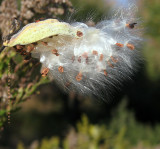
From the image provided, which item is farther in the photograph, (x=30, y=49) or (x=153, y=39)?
(x=153, y=39)

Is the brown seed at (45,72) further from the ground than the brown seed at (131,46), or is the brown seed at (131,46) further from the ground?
the brown seed at (131,46)

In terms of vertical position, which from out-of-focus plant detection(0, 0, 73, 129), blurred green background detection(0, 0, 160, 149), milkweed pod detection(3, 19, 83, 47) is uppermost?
milkweed pod detection(3, 19, 83, 47)

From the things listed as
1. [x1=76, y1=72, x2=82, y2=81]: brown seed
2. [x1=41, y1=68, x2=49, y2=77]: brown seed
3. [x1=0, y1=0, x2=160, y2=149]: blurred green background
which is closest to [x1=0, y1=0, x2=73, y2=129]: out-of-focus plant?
[x1=0, y1=0, x2=160, y2=149]: blurred green background

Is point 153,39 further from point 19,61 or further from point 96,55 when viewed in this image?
point 96,55

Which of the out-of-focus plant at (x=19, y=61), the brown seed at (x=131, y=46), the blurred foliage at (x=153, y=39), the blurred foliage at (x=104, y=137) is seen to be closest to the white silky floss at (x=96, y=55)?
the brown seed at (x=131, y=46)

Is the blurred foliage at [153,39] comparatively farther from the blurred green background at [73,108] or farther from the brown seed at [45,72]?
the brown seed at [45,72]

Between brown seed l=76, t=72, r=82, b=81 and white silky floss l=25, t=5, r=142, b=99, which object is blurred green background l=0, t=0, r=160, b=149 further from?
brown seed l=76, t=72, r=82, b=81

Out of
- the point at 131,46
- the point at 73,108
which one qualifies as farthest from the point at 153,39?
the point at 131,46
